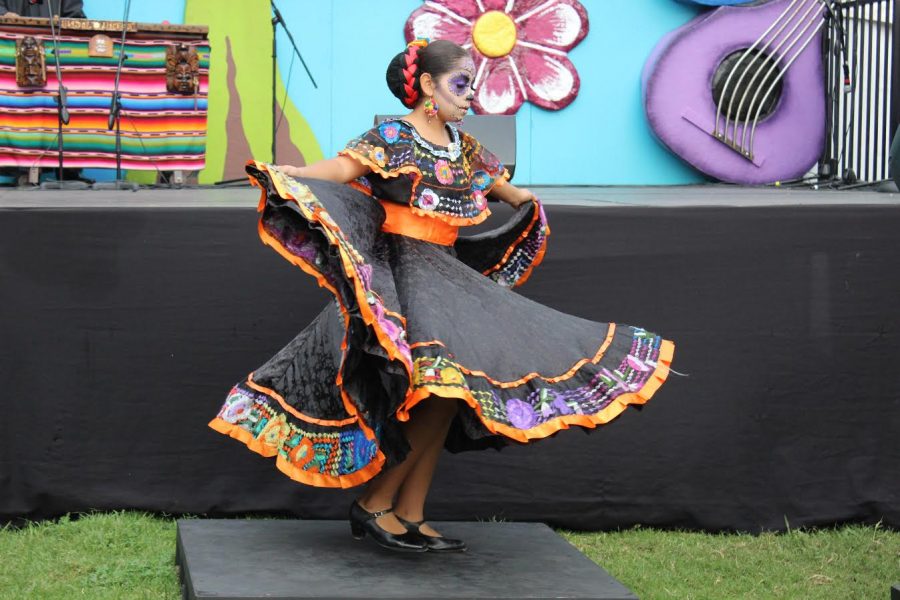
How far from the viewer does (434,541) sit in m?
3.24

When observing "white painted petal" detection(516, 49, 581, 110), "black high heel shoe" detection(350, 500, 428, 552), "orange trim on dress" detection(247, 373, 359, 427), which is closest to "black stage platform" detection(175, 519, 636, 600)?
"black high heel shoe" detection(350, 500, 428, 552)

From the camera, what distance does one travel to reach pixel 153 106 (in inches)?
256

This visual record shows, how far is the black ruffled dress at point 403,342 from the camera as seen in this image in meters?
2.81

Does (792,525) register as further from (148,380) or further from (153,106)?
(153,106)

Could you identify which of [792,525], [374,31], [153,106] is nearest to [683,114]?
[374,31]

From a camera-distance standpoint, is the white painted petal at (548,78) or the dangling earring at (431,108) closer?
the dangling earring at (431,108)

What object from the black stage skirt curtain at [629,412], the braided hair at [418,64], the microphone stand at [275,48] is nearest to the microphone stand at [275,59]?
the microphone stand at [275,48]

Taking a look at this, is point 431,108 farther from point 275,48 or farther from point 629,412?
point 275,48

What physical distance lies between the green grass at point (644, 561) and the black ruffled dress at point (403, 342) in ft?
2.19

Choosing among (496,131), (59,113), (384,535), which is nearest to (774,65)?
(496,131)

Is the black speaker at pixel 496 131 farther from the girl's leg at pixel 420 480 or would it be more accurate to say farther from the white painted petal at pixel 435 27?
the girl's leg at pixel 420 480

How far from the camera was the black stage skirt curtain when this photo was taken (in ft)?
12.8

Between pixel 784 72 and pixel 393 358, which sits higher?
Answer: pixel 784 72

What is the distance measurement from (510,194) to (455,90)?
41 centimetres
